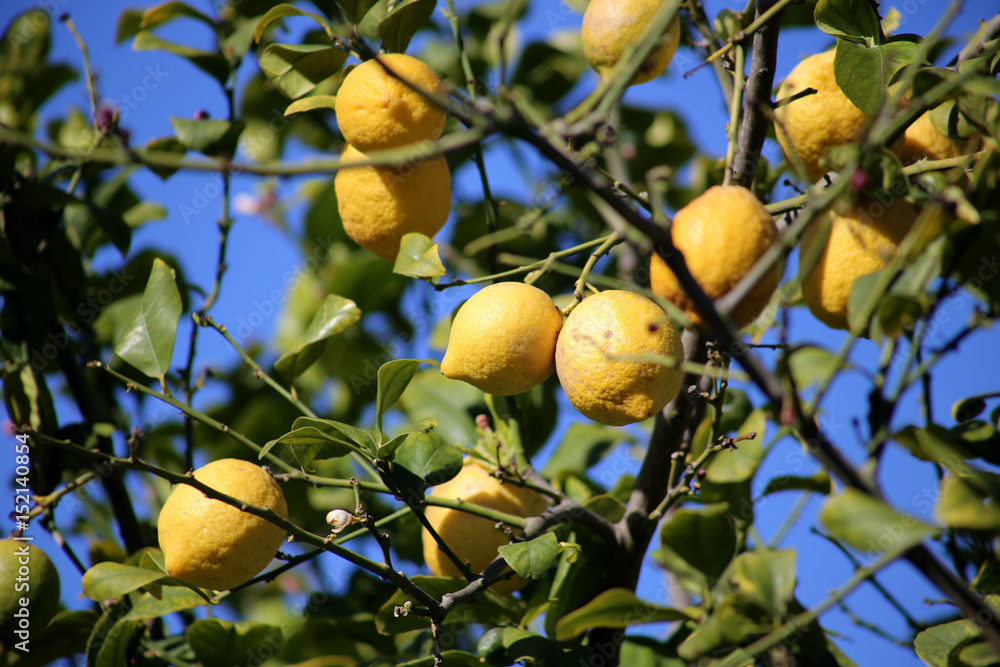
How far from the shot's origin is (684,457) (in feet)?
3.26

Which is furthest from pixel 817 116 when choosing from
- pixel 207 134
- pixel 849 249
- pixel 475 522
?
pixel 207 134

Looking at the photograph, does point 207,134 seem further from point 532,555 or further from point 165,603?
point 532,555

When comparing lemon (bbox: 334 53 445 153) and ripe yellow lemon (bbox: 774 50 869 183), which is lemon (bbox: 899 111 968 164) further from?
lemon (bbox: 334 53 445 153)

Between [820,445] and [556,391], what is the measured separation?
109cm

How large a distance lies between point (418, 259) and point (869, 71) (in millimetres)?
587

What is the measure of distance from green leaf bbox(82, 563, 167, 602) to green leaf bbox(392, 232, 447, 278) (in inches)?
18.7

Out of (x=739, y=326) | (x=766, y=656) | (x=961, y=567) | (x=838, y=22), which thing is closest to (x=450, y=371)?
(x=739, y=326)

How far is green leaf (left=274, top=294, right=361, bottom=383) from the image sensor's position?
1058mm

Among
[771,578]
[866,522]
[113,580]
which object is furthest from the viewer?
[113,580]

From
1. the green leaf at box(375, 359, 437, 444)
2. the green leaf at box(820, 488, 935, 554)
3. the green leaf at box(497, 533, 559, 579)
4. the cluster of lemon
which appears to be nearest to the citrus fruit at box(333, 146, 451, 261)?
Result: the cluster of lemon

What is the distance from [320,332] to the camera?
107cm

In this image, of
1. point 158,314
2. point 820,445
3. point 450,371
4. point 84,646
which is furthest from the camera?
point 84,646

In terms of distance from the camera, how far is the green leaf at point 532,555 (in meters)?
0.80

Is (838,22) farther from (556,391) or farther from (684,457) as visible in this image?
(556,391)
